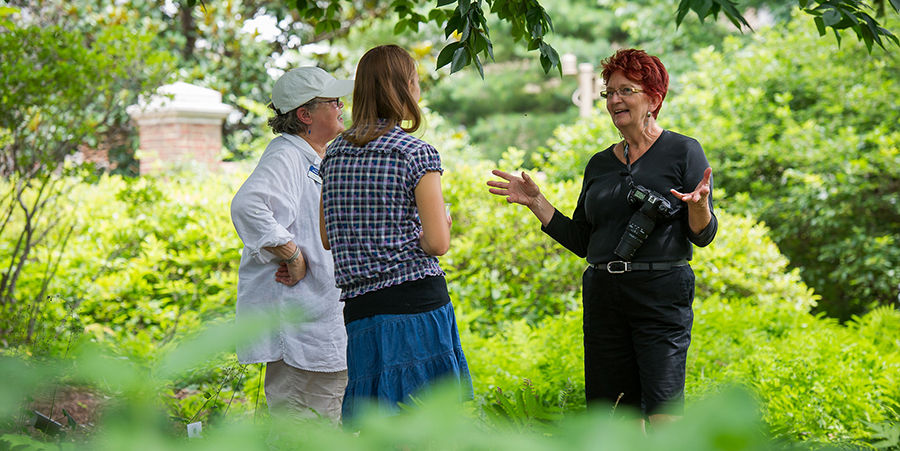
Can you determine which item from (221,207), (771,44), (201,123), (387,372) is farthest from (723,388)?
(201,123)

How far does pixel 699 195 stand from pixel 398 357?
1161mm

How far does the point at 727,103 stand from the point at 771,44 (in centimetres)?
125

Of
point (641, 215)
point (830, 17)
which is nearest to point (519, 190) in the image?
point (641, 215)

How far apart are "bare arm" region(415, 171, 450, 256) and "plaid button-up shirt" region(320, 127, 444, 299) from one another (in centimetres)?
3

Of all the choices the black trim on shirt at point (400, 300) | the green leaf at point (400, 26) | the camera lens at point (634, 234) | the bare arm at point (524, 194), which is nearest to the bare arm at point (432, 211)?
the black trim on shirt at point (400, 300)

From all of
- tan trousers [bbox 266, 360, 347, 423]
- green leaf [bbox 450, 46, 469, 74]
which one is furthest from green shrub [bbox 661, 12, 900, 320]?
tan trousers [bbox 266, 360, 347, 423]

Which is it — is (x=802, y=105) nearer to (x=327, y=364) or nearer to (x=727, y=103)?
(x=727, y=103)

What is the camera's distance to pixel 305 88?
305 centimetres

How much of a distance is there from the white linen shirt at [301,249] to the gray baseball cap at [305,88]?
0.16 meters

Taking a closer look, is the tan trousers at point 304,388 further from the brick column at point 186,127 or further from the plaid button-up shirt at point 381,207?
the brick column at point 186,127

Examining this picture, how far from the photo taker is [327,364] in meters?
3.07

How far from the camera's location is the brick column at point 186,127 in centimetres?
1116

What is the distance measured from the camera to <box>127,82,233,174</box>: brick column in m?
11.2

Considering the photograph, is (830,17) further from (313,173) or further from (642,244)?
(313,173)
